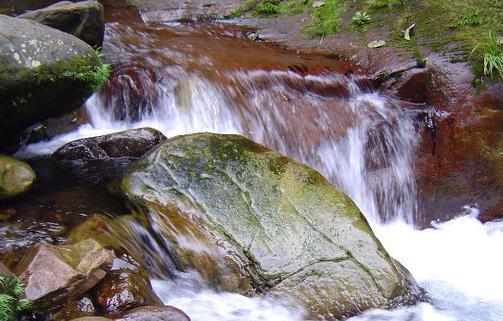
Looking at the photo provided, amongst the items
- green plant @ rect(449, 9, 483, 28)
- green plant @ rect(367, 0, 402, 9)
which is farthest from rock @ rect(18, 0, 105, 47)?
green plant @ rect(449, 9, 483, 28)

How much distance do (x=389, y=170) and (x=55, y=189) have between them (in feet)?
14.4

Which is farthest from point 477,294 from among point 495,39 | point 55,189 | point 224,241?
point 55,189

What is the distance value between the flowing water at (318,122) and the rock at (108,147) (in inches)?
15.2

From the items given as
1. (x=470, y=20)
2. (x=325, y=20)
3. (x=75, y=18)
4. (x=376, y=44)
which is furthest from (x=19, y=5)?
(x=470, y=20)

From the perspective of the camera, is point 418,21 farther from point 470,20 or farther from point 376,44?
point 376,44

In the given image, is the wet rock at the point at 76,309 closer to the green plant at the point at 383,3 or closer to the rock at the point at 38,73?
the rock at the point at 38,73

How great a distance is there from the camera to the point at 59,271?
3508mm

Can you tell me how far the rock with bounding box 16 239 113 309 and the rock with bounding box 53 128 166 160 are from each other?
8.90 ft

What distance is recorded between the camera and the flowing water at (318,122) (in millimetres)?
6535

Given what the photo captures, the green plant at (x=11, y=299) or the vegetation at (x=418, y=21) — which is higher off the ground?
the vegetation at (x=418, y=21)

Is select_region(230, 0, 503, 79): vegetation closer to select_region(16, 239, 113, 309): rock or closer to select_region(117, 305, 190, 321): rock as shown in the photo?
select_region(117, 305, 190, 321): rock

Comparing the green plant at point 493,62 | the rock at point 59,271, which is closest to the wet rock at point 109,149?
the rock at point 59,271

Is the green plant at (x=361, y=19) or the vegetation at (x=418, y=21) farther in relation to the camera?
the green plant at (x=361, y=19)

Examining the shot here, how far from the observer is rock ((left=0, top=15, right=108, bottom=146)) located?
16.1ft
